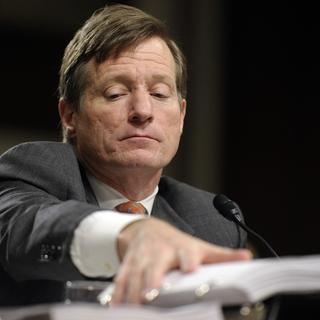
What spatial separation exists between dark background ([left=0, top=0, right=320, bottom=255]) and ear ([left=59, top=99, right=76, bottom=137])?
8.30ft

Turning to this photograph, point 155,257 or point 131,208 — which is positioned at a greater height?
point 155,257

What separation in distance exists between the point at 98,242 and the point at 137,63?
988 millimetres

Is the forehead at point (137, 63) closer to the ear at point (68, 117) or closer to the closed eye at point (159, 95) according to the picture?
the closed eye at point (159, 95)

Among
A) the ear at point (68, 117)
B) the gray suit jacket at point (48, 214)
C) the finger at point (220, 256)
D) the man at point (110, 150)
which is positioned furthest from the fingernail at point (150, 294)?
the ear at point (68, 117)

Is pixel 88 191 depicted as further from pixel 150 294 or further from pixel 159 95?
pixel 150 294

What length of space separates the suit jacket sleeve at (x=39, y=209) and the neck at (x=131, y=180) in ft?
0.59

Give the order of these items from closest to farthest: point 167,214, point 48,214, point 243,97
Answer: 1. point 48,214
2. point 167,214
3. point 243,97

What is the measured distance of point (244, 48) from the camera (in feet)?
17.4

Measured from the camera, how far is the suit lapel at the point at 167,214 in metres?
2.30

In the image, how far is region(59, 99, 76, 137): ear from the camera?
234 cm

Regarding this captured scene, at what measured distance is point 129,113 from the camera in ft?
7.02

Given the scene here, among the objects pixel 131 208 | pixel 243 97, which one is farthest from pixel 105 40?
pixel 243 97

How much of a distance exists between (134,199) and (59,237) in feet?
3.06

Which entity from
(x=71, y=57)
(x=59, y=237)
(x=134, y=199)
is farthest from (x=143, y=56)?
(x=59, y=237)
